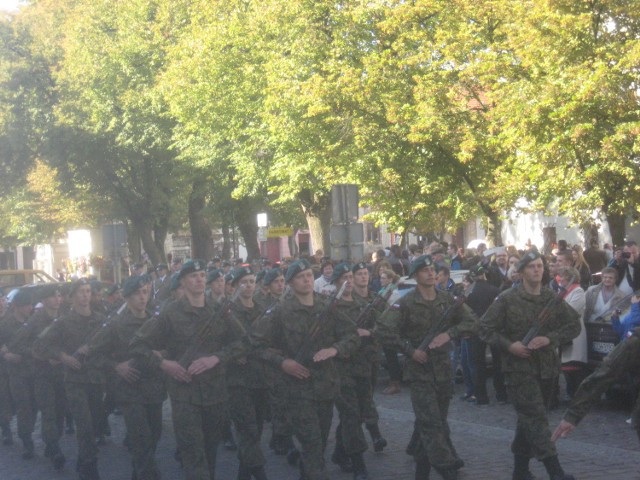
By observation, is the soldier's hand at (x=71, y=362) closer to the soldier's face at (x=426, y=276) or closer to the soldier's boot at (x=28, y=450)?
the soldier's boot at (x=28, y=450)

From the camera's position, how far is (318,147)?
28688 millimetres

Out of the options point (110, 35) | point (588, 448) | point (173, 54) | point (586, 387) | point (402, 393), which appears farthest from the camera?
point (110, 35)

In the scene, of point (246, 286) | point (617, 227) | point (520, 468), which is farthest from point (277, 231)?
point (520, 468)

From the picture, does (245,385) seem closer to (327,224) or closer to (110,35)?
(327,224)

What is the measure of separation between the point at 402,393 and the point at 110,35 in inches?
1271

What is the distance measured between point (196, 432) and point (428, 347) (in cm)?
195

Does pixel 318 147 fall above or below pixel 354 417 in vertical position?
above

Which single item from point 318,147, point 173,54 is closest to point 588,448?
point 318,147

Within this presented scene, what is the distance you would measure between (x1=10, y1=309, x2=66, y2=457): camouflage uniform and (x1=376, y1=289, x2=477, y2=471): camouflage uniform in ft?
14.6

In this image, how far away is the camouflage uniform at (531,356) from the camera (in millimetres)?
7926

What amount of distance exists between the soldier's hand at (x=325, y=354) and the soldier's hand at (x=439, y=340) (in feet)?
2.54

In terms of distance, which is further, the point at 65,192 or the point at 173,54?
the point at 65,192

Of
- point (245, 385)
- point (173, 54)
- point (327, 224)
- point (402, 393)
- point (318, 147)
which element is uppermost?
point (173, 54)

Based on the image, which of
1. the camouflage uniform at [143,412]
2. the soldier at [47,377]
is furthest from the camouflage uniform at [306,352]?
the soldier at [47,377]
